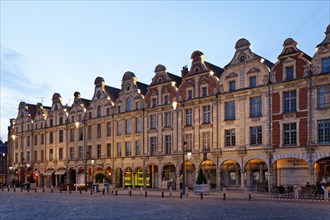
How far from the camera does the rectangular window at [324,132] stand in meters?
35.7

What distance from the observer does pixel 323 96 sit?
36.3 m

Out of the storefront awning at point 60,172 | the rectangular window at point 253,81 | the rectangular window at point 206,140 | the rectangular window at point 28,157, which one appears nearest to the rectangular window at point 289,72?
the rectangular window at point 253,81

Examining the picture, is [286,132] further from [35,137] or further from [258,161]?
[35,137]

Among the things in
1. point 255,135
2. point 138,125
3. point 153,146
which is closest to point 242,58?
point 255,135

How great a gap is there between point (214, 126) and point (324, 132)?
1088 cm

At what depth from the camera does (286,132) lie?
1508 inches

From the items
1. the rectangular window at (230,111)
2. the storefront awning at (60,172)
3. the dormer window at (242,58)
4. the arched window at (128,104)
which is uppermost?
the dormer window at (242,58)

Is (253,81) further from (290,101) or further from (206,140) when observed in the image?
(206,140)

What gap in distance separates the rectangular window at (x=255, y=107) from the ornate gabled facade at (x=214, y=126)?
9 cm

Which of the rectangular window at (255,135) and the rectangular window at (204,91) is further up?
the rectangular window at (204,91)

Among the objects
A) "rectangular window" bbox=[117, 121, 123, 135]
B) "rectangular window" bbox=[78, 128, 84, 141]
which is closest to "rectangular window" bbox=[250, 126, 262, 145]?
"rectangular window" bbox=[117, 121, 123, 135]

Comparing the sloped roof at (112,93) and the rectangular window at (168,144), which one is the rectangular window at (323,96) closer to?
the rectangular window at (168,144)

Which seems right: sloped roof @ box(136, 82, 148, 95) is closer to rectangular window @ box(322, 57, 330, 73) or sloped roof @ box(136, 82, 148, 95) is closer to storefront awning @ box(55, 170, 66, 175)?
storefront awning @ box(55, 170, 66, 175)

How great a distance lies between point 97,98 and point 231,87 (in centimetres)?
2124
